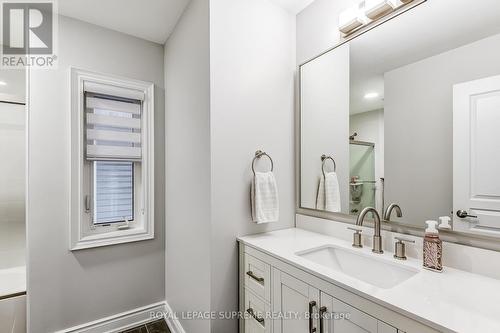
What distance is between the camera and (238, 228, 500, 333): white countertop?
617mm

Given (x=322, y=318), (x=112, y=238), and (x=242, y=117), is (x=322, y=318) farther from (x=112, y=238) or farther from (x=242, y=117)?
(x=112, y=238)

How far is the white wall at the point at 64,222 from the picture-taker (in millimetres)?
1625

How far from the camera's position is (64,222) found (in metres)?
1.72

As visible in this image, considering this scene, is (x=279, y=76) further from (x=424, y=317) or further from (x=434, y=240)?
(x=424, y=317)

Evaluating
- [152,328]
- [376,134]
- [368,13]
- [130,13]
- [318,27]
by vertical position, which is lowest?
[152,328]

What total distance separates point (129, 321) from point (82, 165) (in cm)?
136

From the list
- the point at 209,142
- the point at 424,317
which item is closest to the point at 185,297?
the point at 209,142

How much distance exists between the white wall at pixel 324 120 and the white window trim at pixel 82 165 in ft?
4.40

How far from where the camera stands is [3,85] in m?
2.09

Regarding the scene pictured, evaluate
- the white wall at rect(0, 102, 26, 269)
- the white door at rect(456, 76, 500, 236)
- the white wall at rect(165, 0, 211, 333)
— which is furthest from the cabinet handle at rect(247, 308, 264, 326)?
the white wall at rect(0, 102, 26, 269)

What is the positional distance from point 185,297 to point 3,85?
2.49m

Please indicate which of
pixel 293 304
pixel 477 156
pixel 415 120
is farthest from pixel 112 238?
pixel 477 156

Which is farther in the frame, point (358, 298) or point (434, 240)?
point (434, 240)

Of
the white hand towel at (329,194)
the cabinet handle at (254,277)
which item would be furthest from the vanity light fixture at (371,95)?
the cabinet handle at (254,277)
